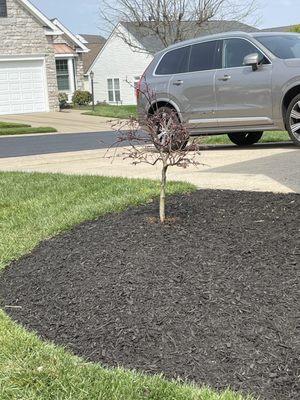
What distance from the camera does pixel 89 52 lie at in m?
51.7

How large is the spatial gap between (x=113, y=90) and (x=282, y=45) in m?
34.6

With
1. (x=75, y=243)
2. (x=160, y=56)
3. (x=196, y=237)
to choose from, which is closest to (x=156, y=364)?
(x=196, y=237)

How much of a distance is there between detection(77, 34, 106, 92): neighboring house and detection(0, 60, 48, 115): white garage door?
15182 mm

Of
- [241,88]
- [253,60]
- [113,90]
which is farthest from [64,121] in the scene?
[113,90]

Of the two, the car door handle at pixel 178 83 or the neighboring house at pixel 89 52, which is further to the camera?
the neighboring house at pixel 89 52

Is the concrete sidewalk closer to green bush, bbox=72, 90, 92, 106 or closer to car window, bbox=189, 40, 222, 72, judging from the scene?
car window, bbox=189, 40, 222, 72

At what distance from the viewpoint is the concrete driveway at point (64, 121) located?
22.2 m

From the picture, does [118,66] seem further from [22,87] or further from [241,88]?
[241,88]

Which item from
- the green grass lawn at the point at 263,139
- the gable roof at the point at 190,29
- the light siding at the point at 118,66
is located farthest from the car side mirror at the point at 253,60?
the light siding at the point at 118,66

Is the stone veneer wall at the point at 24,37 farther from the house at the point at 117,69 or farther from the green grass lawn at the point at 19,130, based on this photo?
the house at the point at 117,69

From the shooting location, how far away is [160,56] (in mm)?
11391

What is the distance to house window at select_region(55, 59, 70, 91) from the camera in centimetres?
3878

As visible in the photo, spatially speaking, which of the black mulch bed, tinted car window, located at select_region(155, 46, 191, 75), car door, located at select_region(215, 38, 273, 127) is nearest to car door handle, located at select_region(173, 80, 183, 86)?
tinted car window, located at select_region(155, 46, 191, 75)

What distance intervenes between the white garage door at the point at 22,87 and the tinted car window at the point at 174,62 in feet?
64.7
